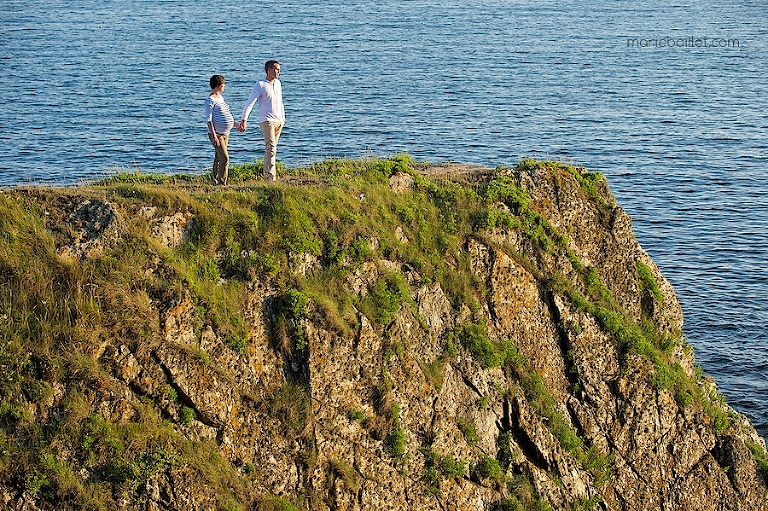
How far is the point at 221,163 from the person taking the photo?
2005 cm

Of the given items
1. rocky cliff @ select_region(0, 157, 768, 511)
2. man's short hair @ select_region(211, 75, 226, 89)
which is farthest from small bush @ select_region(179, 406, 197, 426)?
man's short hair @ select_region(211, 75, 226, 89)

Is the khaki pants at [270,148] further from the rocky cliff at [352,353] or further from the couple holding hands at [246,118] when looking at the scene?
the rocky cliff at [352,353]

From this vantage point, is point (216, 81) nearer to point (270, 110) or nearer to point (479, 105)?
point (270, 110)

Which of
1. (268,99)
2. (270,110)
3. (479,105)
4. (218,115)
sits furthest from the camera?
(479,105)

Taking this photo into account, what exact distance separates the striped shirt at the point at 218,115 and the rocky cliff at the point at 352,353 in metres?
1.53

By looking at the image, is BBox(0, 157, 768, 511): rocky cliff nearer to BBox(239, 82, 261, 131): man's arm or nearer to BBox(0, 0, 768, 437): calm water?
BBox(239, 82, 261, 131): man's arm

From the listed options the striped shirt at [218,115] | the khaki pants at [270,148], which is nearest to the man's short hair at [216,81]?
the striped shirt at [218,115]

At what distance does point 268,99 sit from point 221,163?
1.80 meters

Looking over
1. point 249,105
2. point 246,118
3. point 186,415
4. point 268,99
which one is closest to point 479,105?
point 268,99

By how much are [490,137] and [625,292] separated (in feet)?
85.0

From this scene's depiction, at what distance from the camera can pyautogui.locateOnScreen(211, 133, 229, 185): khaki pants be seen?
19.8 meters

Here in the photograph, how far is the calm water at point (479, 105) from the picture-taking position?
37.0 m

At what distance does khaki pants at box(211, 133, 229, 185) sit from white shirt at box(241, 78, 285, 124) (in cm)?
72

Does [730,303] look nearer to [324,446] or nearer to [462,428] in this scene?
[462,428]
